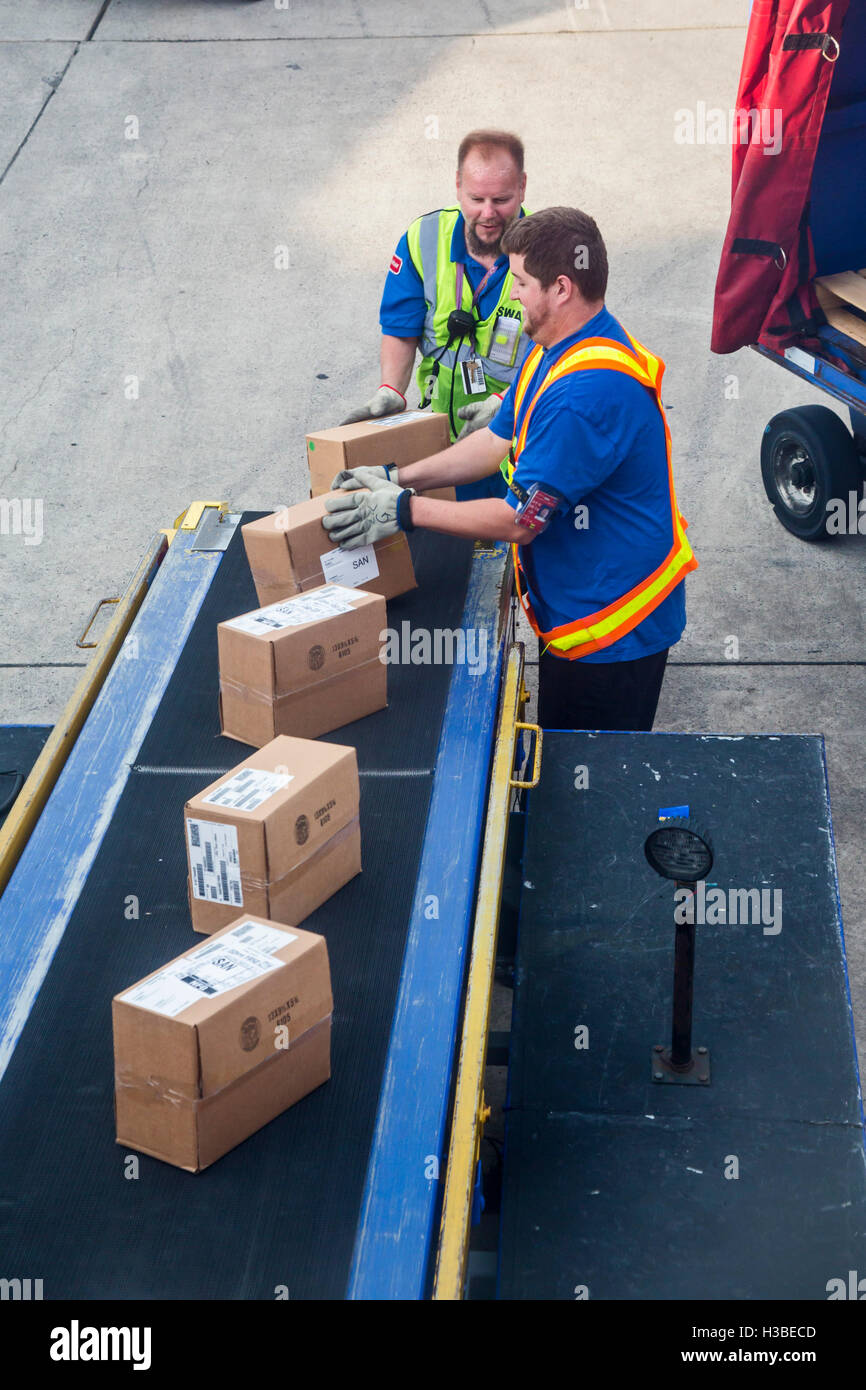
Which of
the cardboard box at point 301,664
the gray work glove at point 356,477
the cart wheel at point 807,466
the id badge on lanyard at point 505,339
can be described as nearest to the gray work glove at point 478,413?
the id badge on lanyard at point 505,339

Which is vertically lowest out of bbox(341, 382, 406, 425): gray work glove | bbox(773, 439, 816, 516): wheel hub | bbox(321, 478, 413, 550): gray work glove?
bbox(773, 439, 816, 516): wheel hub

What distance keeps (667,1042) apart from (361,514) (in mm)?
1426

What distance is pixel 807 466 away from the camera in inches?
219

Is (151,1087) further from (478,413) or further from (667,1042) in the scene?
(478,413)

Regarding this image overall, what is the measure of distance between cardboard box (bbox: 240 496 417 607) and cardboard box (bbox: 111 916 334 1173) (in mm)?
1213

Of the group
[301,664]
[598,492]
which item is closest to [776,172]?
[598,492]

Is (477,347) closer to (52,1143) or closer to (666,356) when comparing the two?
(52,1143)

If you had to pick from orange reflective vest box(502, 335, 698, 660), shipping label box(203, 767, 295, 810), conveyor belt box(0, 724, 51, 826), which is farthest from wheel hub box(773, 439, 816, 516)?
shipping label box(203, 767, 295, 810)

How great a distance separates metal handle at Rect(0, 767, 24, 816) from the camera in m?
3.47

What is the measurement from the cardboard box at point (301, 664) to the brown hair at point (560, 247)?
846mm

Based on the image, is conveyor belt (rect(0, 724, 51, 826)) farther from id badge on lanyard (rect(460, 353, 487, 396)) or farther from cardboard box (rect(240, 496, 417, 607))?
id badge on lanyard (rect(460, 353, 487, 396))

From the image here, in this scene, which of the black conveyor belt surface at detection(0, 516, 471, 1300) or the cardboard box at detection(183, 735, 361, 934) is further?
the cardboard box at detection(183, 735, 361, 934)

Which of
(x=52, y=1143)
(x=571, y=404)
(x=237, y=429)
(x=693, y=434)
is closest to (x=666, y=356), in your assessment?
(x=693, y=434)

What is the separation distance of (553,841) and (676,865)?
86cm
